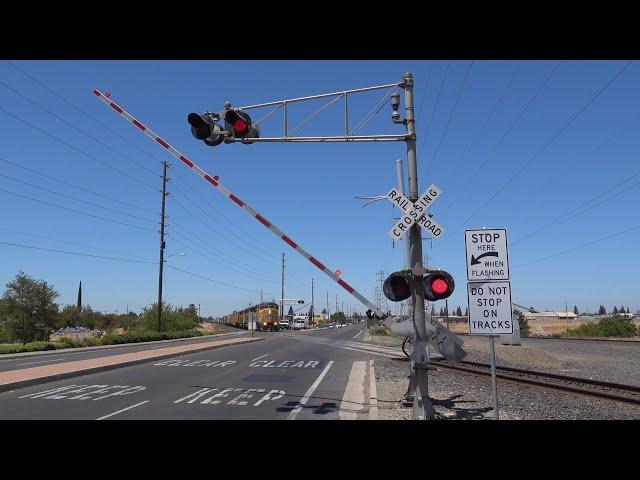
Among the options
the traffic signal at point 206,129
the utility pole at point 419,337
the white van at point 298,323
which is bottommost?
the white van at point 298,323

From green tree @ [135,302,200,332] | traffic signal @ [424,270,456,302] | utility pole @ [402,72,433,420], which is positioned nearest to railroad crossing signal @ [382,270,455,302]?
traffic signal @ [424,270,456,302]

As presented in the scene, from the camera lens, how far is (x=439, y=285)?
8.05 metres

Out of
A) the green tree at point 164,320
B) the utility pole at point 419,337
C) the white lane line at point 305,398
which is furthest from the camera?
the green tree at point 164,320

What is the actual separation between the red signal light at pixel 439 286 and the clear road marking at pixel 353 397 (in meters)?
3.11

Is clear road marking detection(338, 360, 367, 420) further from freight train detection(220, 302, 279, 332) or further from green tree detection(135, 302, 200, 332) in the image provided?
freight train detection(220, 302, 279, 332)

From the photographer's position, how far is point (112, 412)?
9.82m

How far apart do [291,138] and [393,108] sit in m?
1.98

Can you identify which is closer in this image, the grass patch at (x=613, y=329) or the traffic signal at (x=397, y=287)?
the traffic signal at (x=397, y=287)

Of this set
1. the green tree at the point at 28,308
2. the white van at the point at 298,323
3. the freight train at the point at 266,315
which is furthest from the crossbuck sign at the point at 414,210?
the white van at the point at 298,323

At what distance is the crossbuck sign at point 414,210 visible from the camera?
26.8ft

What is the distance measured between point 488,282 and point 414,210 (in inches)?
65.1

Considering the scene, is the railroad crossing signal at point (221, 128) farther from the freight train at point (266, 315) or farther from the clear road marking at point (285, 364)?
the freight train at point (266, 315)

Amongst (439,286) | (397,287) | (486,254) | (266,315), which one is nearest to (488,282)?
(486,254)
